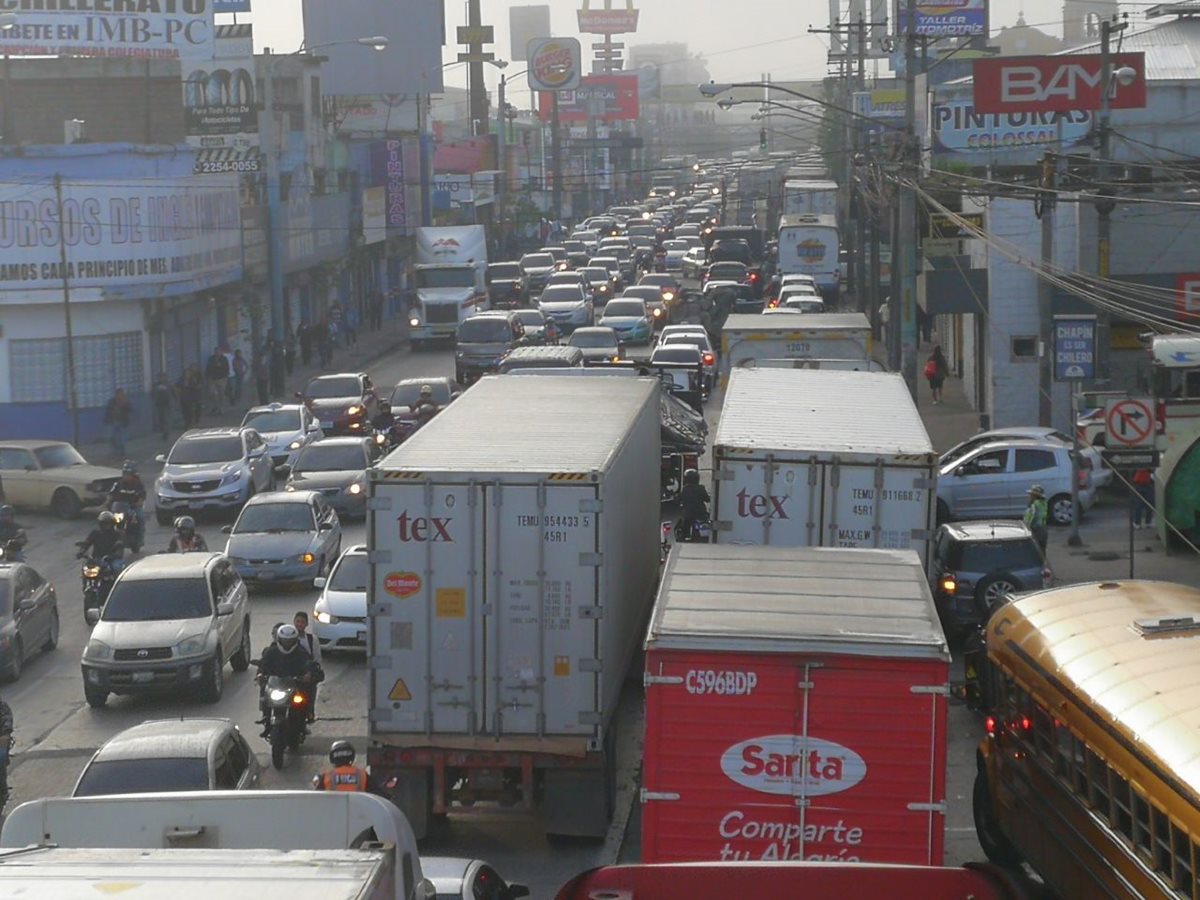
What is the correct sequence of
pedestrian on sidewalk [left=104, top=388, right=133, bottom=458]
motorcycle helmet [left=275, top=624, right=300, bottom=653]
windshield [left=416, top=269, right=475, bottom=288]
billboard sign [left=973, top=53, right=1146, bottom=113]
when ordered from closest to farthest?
motorcycle helmet [left=275, top=624, right=300, bottom=653] < billboard sign [left=973, top=53, right=1146, bottom=113] < pedestrian on sidewalk [left=104, top=388, right=133, bottom=458] < windshield [left=416, top=269, right=475, bottom=288]

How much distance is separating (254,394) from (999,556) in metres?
32.4

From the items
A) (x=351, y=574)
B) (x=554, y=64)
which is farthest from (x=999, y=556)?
(x=554, y=64)

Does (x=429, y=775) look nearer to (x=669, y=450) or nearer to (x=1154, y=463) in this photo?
(x=1154, y=463)

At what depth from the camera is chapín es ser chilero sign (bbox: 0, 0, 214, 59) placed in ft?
172

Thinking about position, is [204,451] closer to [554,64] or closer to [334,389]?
[334,389]

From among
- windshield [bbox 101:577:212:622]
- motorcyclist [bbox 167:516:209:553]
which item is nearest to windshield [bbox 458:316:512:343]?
motorcyclist [bbox 167:516:209:553]

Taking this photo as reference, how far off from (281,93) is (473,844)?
2196 inches

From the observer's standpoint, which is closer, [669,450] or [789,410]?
[789,410]

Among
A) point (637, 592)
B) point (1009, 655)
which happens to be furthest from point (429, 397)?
point (1009, 655)

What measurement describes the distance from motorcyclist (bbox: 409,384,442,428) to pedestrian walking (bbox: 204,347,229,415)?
9131mm

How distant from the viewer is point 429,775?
15562mm

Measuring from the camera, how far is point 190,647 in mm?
20844

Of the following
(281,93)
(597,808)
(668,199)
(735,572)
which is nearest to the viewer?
(735,572)

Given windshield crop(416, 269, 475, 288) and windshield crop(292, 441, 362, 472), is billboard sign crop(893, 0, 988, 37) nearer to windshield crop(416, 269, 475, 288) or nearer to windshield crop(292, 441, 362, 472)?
windshield crop(416, 269, 475, 288)
